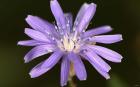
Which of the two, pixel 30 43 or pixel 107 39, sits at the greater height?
pixel 30 43

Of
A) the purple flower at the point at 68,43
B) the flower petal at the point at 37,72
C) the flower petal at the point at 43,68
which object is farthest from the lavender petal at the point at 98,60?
the flower petal at the point at 37,72

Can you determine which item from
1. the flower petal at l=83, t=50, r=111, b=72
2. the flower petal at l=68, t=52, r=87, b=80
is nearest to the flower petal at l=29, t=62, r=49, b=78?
the flower petal at l=68, t=52, r=87, b=80

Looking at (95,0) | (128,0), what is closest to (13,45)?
(95,0)

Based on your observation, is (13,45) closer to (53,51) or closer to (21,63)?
(21,63)

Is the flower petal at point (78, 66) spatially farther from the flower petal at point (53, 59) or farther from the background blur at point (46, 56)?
the background blur at point (46, 56)

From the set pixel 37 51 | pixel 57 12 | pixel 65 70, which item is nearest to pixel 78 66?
pixel 65 70

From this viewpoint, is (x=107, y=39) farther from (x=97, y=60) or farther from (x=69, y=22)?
(x=69, y=22)
